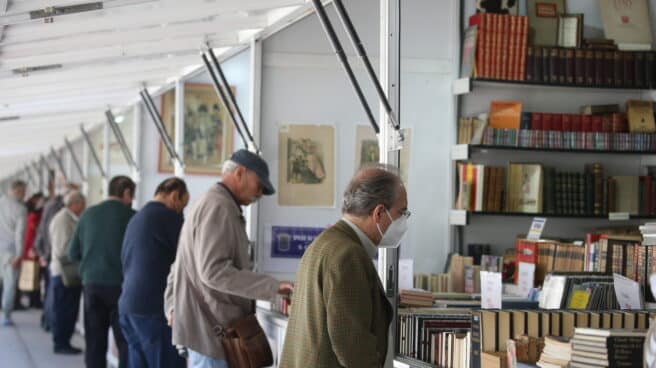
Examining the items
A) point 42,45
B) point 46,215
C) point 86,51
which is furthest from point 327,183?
point 46,215

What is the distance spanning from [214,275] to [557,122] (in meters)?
3.90

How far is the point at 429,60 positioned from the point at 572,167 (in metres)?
1.66

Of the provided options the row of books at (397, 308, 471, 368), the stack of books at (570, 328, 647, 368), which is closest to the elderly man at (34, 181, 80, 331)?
the row of books at (397, 308, 471, 368)

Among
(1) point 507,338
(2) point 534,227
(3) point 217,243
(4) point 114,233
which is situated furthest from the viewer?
(4) point 114,233

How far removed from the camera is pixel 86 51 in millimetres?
5664

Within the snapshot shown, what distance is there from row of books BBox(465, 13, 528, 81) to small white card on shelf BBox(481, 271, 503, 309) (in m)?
2.98

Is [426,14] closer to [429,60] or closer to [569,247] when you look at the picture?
[429,60]

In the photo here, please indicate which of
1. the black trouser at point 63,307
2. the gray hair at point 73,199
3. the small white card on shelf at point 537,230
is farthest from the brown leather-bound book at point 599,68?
the black trouser at point 63,307

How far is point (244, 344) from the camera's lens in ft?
15.9

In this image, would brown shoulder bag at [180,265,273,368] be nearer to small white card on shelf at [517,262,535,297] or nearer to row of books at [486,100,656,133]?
small white card on shelf at [517,262,535,297]

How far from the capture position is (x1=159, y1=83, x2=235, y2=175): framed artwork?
9.07m

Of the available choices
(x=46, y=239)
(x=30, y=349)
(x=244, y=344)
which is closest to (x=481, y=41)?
(x=244, y=344)

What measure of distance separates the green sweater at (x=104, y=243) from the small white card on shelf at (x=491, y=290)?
3931mm

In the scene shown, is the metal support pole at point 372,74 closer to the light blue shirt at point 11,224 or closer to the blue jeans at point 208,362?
the blue jeans at point 208,362
